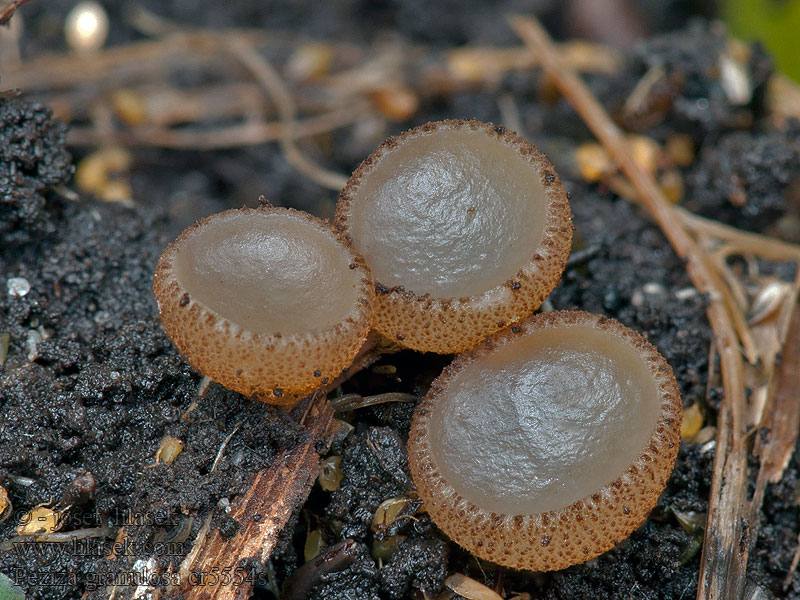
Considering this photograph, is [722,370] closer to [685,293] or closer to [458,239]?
[685,293]

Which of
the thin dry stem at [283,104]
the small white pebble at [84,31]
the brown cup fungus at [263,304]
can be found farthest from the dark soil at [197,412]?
the small white pebble at [84,31]

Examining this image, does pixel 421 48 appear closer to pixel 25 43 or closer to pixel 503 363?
pixel 25 43

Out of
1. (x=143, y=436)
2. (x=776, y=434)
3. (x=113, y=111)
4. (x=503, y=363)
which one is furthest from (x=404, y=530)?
(x=113, y=111)

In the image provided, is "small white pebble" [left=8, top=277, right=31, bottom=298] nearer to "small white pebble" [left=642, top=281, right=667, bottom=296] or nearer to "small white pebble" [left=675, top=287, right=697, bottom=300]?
"small white pebble" [left=642, top=281, right=667, bottom=296]

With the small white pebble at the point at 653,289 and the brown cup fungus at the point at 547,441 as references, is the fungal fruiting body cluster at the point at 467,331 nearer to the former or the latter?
the brown cup fungus at the point at 547,441

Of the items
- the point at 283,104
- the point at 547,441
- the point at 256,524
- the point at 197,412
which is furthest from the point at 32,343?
the point at 283,104

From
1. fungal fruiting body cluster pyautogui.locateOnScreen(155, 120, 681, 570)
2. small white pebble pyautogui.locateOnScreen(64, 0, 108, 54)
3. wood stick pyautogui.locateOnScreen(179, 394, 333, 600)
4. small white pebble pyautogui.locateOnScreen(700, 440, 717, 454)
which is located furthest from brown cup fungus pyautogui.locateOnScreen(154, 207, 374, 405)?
small white pebble pyautogui.locateOnScreen(64, 0, 108, 54)
